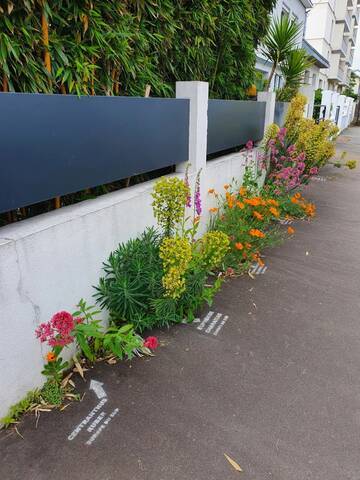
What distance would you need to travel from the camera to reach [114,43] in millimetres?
2600

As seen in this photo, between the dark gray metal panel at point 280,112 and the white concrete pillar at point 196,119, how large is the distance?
149 inches

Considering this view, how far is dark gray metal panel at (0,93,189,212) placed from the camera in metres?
1.88

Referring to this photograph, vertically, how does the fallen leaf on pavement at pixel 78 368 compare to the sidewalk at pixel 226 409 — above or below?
above

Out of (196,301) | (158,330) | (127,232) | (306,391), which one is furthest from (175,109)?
(306,391)

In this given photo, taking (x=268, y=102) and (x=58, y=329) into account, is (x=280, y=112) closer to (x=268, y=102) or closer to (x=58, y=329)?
(x=268, y=102)

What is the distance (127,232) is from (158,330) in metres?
0.78

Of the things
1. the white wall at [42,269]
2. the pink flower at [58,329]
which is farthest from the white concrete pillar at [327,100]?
the pink flower at [58,329]

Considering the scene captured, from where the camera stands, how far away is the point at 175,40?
3.44m

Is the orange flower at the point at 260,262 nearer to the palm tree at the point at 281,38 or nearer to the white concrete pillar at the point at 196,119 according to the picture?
the white concrete pillar at the point at 196,119

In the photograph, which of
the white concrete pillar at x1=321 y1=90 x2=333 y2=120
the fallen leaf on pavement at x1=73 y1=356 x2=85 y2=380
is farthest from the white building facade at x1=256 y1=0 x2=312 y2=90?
the fallen leaf on pavement at x1=73 y1=356 x2=85 y2=380

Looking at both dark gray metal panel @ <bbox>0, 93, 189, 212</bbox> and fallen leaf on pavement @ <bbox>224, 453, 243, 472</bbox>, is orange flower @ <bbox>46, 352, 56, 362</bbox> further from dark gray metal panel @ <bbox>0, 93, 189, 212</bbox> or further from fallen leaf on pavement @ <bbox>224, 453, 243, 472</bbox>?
fallen leaf on pavement @ <bbox>224, 453, 243, 472</bbox>

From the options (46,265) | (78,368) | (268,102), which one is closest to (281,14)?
(268,102)

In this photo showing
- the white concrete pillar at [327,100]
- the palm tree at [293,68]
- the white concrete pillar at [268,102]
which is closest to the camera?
the white concrete pillar at [268,102]

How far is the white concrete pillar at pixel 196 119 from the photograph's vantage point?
351 centimetres
